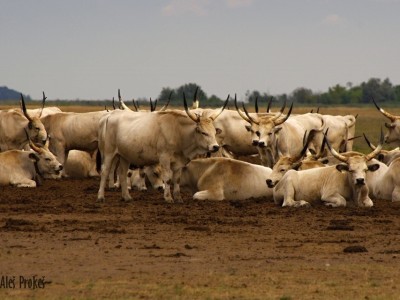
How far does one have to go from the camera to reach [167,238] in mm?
15297

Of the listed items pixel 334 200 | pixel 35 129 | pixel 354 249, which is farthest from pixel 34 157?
pixel 354 249

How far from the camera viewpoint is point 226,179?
19703mm

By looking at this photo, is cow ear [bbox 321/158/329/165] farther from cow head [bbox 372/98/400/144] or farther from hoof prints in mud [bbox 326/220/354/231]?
cow head [bbox 372/98/400/144]

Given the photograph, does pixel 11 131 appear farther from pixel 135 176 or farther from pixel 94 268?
pixel 94 268

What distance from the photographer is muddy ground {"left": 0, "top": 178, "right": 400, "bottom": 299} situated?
1181cm

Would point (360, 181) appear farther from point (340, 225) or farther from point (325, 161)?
point (325, 161)

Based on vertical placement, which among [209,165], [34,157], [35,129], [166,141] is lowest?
[34,157]

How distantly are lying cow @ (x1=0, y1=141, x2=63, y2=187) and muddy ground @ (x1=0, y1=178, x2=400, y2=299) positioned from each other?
280 cm

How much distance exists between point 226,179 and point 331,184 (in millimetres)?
1850

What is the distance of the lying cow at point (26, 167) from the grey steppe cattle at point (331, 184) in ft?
19.2

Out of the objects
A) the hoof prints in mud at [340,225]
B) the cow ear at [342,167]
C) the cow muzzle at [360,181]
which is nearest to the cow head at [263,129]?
the cow ear at [342,167]

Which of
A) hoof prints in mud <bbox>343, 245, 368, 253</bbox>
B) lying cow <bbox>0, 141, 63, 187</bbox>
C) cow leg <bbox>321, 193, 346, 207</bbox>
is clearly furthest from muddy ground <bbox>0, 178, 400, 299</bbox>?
lying cow <bbox>0, 141, 63, 187</bbox>

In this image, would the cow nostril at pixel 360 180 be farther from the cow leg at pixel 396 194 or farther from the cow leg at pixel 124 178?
the cow leg at pixel 124 178

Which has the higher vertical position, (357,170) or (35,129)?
(357,170)
